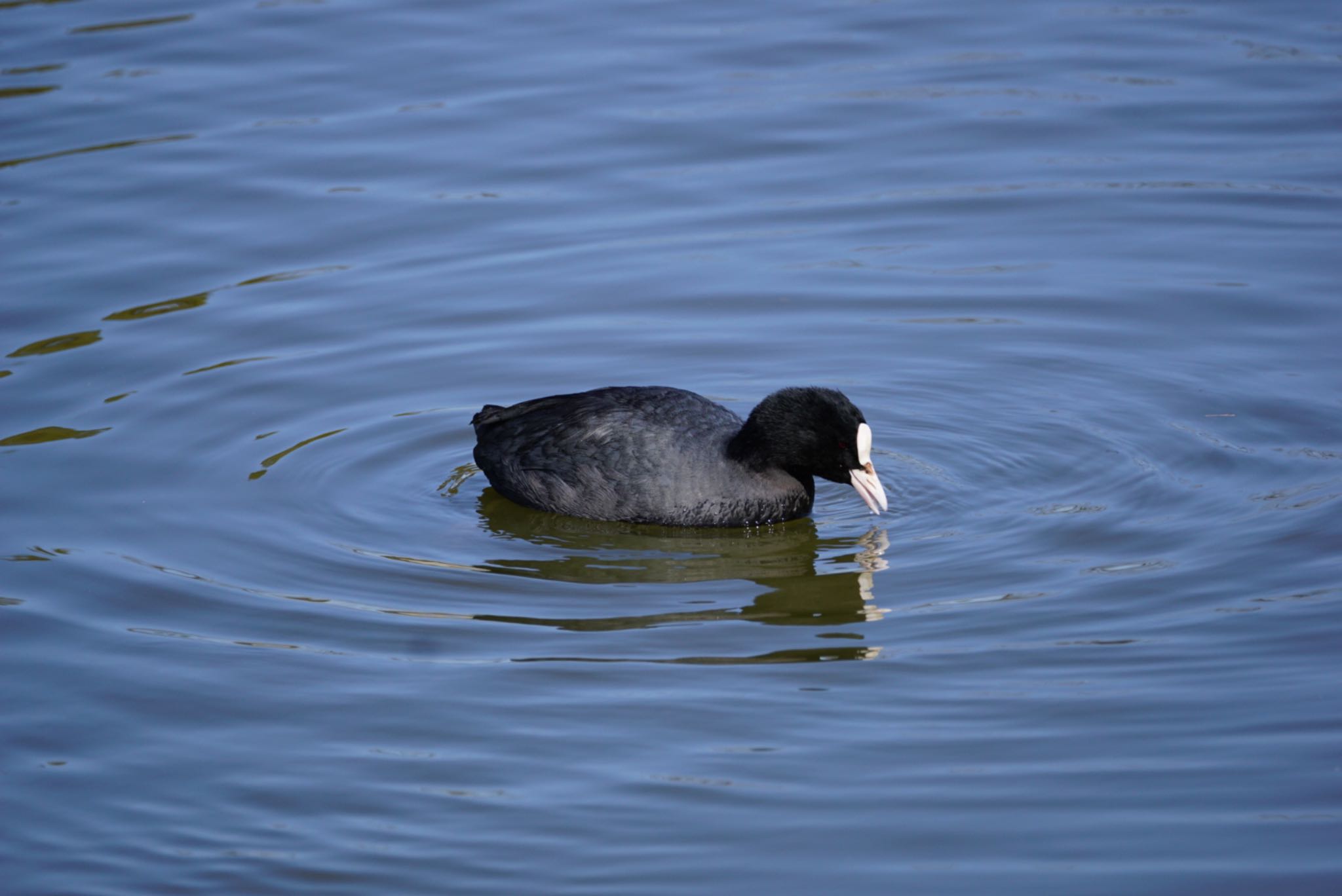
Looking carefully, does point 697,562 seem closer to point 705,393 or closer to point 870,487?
point 870,487

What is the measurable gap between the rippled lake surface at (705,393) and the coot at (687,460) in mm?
169

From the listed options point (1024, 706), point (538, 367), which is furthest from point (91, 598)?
point (1024, 706)

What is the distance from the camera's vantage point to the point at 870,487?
296 inches

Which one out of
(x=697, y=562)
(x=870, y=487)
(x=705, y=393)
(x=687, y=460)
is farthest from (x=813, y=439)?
(x=705, y=393)

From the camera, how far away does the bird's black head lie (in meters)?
7.53

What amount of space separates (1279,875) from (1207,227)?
684 centimetres

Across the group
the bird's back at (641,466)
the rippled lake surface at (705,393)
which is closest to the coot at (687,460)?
the bird's back at (641,466)

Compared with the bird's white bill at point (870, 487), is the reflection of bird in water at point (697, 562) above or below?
below

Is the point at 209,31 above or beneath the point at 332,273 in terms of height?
above

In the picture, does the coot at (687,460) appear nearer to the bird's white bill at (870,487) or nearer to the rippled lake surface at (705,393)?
the bird's white bill at (870,487)

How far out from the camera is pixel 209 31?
1619cm

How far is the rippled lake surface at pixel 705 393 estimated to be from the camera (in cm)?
542

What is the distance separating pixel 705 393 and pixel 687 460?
4.81ft

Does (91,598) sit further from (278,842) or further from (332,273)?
(332,273)
